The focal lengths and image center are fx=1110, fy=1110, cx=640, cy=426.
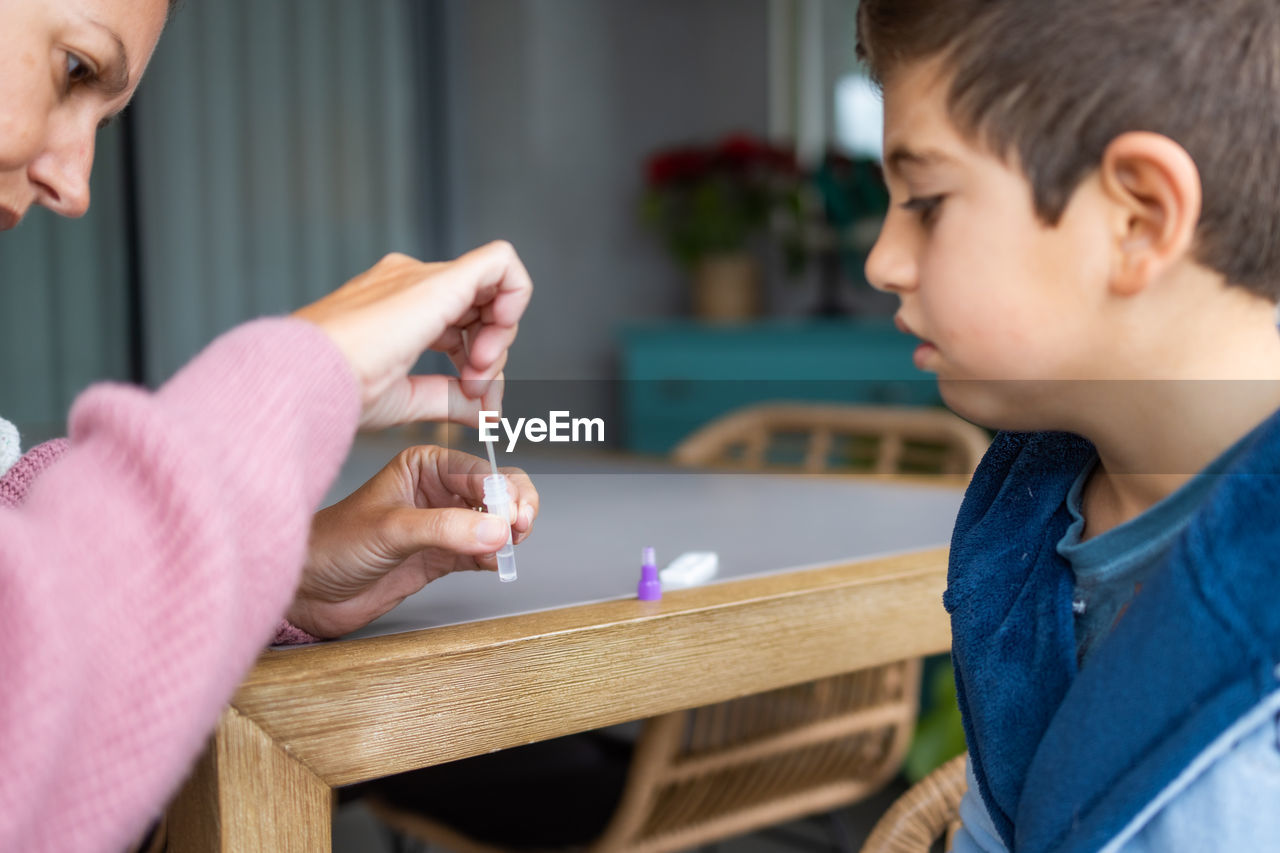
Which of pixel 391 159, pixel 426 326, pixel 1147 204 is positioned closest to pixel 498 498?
pixel 426 326

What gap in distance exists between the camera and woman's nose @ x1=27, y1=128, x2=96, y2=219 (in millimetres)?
629

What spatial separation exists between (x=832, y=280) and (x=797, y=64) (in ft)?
2.27

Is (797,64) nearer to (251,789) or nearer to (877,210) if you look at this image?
(877,210)

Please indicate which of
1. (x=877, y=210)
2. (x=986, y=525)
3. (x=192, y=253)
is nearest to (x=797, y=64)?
(x=877, y=210)

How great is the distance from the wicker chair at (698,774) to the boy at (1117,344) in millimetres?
490

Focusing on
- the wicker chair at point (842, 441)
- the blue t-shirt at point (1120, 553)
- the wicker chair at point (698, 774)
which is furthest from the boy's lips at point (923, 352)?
the wicker chair at point (842, 441)

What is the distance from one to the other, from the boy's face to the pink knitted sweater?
313 millimetres

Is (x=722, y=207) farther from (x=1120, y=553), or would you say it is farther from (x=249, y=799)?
(x=249, y=799)

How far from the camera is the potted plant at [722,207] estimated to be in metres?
3.33

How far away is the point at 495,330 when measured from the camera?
57 cm

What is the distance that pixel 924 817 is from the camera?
2.35ft

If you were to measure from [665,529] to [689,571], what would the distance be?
253 mm

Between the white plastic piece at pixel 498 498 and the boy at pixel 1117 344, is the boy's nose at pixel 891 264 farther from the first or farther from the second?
the white plastic piece at pixel 498 498

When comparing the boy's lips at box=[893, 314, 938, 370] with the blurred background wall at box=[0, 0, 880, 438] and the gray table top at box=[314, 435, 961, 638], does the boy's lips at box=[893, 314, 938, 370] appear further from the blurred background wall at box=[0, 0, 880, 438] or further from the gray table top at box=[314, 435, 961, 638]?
the blurred background wall at box=[0, 0, 880, 438]
